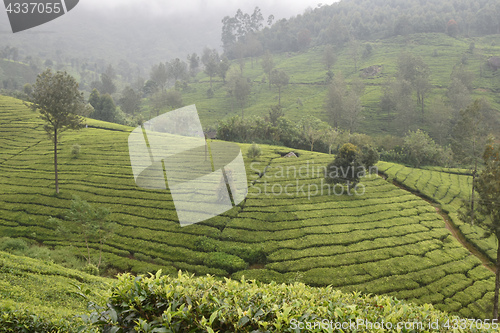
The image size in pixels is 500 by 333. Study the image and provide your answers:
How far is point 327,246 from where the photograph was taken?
17.4m

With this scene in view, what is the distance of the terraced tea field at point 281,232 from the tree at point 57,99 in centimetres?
505

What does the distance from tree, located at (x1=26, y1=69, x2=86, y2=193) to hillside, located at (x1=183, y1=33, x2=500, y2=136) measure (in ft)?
154

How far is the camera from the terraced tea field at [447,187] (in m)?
20.5

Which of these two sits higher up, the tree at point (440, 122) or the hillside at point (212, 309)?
the hillside at point (212, 309)

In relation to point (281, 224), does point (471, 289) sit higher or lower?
lower

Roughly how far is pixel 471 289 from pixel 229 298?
17.8 metres

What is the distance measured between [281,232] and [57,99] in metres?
21.2

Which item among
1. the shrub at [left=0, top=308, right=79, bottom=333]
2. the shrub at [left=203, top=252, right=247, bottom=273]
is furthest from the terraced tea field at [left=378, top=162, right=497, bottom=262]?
the shrub at [left=0, top=308, right=79, bottom=333]

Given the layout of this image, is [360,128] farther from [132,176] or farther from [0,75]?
[0,75]

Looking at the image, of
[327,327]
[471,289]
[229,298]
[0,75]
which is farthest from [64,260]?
[0,75]

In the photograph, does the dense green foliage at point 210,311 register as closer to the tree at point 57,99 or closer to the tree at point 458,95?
the tree at point 57,99

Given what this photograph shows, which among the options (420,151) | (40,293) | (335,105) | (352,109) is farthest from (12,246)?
(335,105)

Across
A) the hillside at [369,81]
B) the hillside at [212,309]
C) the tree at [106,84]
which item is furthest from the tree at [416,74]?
the tree at [106,84]

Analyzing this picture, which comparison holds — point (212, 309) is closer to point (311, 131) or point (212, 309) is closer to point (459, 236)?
point (459, 236)
